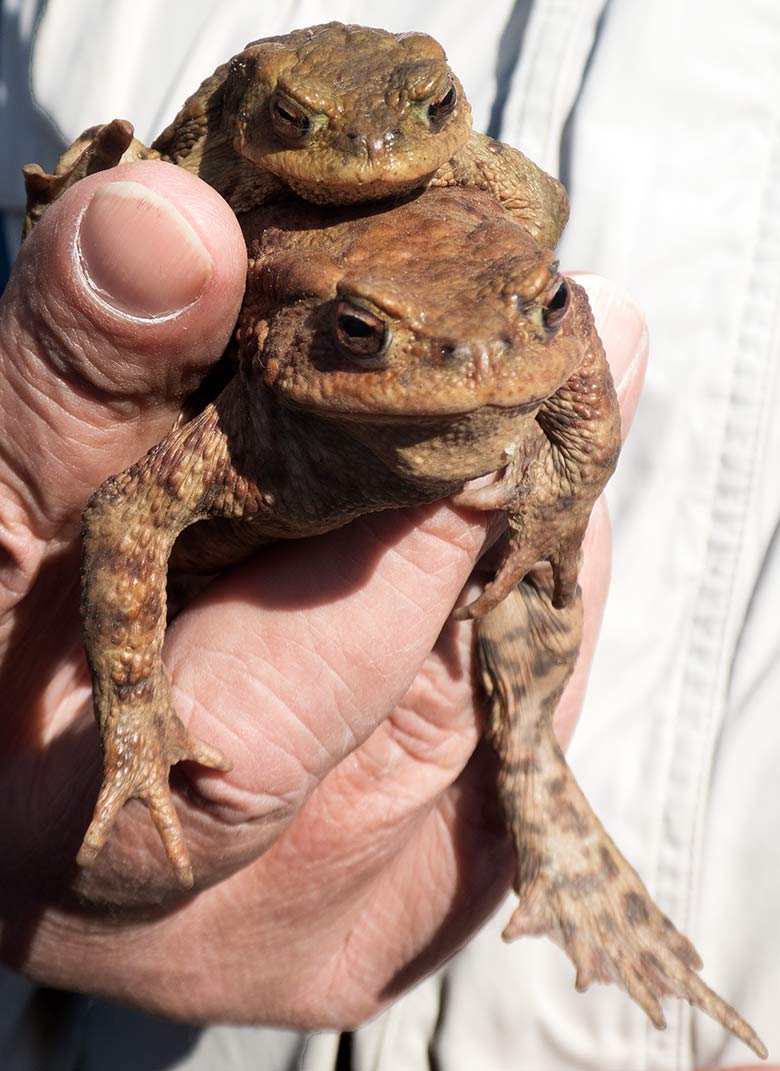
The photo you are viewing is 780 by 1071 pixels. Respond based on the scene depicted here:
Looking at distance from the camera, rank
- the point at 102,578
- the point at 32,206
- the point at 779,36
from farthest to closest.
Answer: the point at 779,36 < the point at 32,206 < the point at 102,578

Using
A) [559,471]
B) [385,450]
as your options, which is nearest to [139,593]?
[385,450]

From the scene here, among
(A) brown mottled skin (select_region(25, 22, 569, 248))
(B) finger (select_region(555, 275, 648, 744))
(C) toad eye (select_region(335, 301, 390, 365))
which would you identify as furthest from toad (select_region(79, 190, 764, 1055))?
(B) finger (select_region(555, 275, 648, 744))

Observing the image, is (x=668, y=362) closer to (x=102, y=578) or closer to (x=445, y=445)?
(x=445, y=445)

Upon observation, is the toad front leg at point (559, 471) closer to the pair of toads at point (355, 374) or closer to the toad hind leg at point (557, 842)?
the pair of toads at point (355, 374)

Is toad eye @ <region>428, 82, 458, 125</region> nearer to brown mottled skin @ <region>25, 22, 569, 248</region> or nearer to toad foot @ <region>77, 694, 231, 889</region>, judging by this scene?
brown mottled skin @ <region>25, 22, 569, 248</region>

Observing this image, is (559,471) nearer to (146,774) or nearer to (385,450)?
(385,450)

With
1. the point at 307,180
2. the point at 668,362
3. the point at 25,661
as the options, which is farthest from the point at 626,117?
the point at 25,661

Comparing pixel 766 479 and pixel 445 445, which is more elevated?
pixel 445 445
